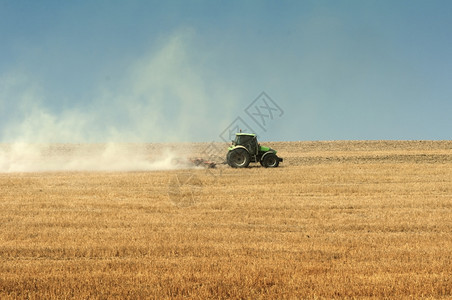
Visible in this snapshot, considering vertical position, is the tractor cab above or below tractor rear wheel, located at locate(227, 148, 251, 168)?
above

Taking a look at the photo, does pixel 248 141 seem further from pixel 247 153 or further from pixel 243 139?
pixel 247 153

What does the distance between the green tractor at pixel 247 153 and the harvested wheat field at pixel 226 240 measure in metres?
7.29

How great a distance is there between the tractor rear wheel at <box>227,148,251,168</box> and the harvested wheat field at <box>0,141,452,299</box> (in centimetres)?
723

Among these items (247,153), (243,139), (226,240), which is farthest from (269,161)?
(226,240)

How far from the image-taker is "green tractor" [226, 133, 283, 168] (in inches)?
1143

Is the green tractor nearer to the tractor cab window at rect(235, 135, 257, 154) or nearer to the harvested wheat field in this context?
the tractor cab window at rect(235, 135, 257, 154)

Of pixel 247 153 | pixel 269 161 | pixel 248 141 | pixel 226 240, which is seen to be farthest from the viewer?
pixel 269 161

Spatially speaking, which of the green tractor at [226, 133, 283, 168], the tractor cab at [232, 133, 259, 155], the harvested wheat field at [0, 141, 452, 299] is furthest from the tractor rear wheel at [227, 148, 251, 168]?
the harvested wheat field at [0, 141, 452, 299]

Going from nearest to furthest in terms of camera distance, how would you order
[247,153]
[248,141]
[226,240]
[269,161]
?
[226,240], [247,153], [248,141], [269,161]

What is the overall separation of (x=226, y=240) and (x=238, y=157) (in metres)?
18.3

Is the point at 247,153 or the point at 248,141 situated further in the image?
the point at 248,141

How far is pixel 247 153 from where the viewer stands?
29125mm

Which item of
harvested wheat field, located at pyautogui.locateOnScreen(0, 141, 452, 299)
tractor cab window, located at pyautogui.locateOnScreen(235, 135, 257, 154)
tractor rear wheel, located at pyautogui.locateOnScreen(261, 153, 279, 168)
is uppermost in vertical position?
tractor cab window, located at pyautogui.locateOnScreen(235, 135, 257, 154)

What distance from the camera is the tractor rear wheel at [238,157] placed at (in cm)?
2898
